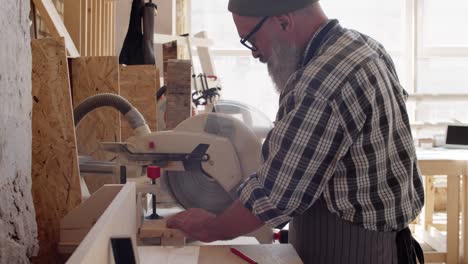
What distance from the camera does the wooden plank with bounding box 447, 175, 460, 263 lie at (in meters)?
3.81

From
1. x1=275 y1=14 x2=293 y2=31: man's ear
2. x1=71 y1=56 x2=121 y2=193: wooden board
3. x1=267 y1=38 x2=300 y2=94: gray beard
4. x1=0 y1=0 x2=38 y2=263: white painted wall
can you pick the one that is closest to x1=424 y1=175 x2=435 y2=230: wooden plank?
x1=71 y1=56 x2=121 y2=193: wooden board

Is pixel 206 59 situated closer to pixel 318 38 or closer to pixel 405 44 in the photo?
pixel 318 38

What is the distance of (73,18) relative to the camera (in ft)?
10.7

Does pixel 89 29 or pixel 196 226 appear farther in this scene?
pixel 89 29

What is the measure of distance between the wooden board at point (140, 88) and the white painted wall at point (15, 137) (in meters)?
1.55

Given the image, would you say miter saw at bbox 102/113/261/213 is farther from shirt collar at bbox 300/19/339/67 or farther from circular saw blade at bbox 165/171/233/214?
shirt collar at bbox 300/19/339/67

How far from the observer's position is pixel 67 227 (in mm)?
1545

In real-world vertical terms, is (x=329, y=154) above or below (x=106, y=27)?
below

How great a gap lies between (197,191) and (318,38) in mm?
652

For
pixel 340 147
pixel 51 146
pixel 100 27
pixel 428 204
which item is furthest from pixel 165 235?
pixel 428 204

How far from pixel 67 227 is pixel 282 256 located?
63 cm

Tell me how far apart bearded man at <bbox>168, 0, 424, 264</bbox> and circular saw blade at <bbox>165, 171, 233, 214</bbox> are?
200mm

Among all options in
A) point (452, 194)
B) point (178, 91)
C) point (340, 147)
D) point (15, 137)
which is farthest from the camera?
point (452, 194)

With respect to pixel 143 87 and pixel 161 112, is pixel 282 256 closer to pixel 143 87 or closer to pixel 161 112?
pixel 161 112
